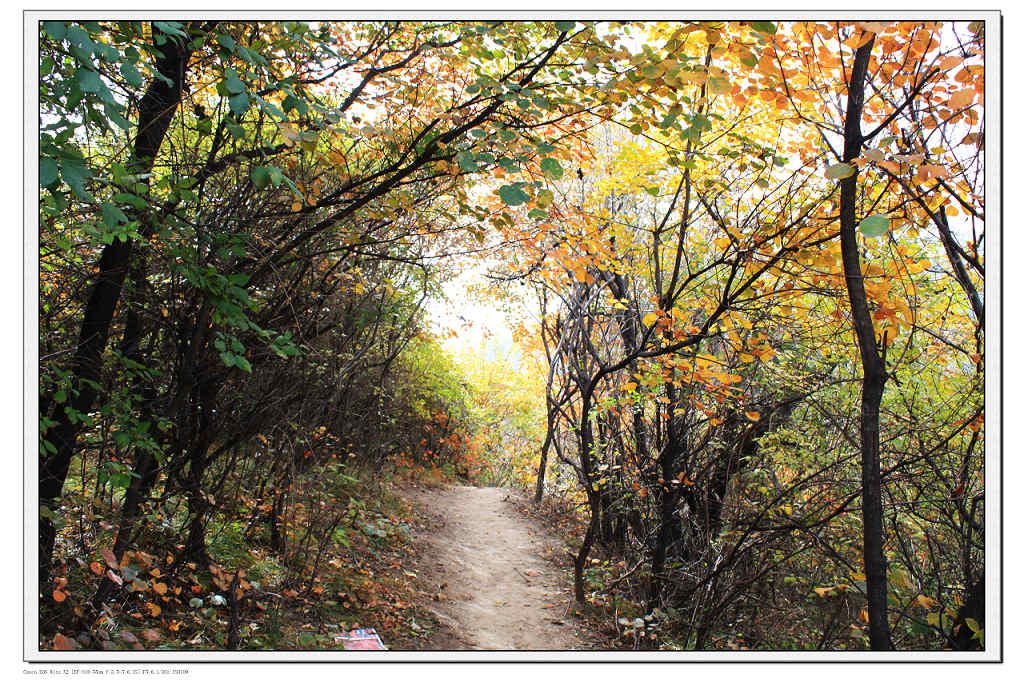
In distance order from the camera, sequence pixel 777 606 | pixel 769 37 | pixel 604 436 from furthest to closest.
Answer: pixel 604 436 → pixel 777 606 → pixel 769 37

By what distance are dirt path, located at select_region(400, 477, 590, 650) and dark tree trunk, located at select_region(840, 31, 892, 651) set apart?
2255mm

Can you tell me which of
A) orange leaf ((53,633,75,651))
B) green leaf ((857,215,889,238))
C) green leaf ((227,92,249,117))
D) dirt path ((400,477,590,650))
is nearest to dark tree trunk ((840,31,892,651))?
green leaf ((857,215,889,238))

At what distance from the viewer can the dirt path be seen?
13.1 feet

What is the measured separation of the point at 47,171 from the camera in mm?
1501

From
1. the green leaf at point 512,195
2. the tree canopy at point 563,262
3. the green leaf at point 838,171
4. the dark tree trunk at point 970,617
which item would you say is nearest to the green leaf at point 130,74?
the tree canopy at point 563,262

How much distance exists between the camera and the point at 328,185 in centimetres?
339

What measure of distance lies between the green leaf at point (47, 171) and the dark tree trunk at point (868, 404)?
2.53 metres

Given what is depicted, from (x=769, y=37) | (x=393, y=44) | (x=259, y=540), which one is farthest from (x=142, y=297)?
(x=769, y=37)

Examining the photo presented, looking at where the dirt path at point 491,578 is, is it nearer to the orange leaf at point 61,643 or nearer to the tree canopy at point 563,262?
the tree canopy at point 563,262

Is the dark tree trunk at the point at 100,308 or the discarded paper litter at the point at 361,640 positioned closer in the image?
the dark tree trunk at the point at 100,308

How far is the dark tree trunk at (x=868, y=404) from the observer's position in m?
2.08

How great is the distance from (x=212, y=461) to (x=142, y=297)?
4.27ft

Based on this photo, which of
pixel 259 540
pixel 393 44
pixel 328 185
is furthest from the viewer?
pixel 259 540
